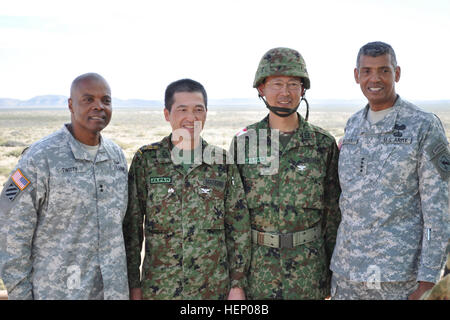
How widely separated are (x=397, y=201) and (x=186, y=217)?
5.52 feet

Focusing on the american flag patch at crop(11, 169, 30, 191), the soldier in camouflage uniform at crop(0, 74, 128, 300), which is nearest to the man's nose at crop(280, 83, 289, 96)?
the soldier in camouflage uniform at crop(0, 74, 128, 300)

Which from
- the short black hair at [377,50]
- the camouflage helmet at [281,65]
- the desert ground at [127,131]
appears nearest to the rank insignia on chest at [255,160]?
the camouflage helmet at [281,65]

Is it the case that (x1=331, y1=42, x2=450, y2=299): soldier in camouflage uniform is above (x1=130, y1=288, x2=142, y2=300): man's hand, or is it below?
above

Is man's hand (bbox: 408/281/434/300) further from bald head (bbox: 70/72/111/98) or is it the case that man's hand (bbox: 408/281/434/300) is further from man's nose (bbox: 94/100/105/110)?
bald head (bbox: 70/72/111/98)

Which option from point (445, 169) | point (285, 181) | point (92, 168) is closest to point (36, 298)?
point (92, 168)

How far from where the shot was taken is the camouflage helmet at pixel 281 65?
388 cm

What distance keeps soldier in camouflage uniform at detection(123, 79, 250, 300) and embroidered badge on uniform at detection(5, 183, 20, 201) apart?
0.89m

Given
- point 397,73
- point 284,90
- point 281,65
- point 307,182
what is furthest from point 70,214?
point 397,73

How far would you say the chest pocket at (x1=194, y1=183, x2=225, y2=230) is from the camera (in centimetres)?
346

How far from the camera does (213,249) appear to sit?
11.3ft

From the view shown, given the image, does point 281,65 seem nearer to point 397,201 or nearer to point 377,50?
point 377,50

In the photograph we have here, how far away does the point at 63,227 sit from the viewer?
9.95ft

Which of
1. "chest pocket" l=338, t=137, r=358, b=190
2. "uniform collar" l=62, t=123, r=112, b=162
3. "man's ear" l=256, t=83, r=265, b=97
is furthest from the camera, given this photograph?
"man's ear" l=256, t=83, r=265, b=97

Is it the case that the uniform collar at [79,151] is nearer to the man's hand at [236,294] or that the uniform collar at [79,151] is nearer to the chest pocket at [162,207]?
the chest pocket at [162,207]
